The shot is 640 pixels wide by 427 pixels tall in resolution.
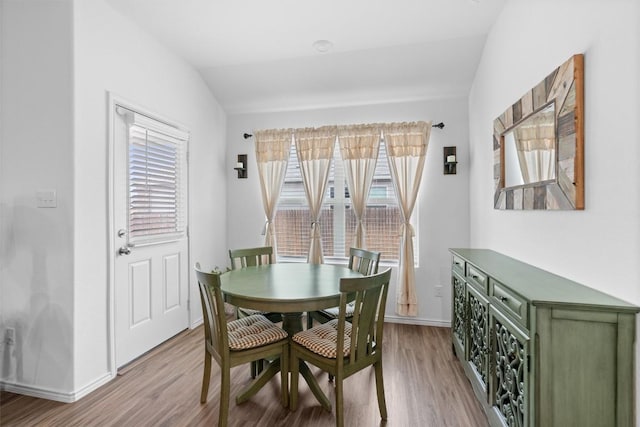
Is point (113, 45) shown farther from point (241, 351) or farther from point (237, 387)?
point (237, 387)

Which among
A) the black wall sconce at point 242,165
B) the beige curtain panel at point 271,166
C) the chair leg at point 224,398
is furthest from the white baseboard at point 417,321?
the black wall sconce at point 242,165

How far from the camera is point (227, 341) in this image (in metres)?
1.82

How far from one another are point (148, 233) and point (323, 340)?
1854 mm

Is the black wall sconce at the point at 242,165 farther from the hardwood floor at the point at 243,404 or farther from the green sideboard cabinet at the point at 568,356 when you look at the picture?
the green sideboard cabinet at the point at 568,356

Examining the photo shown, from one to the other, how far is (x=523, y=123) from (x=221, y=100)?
320 cm

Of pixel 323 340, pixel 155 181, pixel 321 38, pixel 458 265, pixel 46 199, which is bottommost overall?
pixel 323 340

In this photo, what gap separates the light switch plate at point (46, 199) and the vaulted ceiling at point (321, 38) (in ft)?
4.86

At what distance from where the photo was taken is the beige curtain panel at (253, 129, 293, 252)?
3863mm

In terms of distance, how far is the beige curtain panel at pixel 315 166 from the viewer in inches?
147

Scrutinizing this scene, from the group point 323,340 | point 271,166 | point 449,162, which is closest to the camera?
point 323,340

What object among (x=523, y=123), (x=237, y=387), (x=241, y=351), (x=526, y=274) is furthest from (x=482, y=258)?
(x=237, y=387)

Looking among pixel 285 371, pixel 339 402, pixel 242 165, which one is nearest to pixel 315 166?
pixel 242 165

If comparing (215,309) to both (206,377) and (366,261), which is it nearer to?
(206,377)

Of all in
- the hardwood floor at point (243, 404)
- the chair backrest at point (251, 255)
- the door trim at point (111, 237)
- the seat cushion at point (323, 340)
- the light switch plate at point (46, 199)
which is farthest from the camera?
the chair backrest at point (251, 255)
